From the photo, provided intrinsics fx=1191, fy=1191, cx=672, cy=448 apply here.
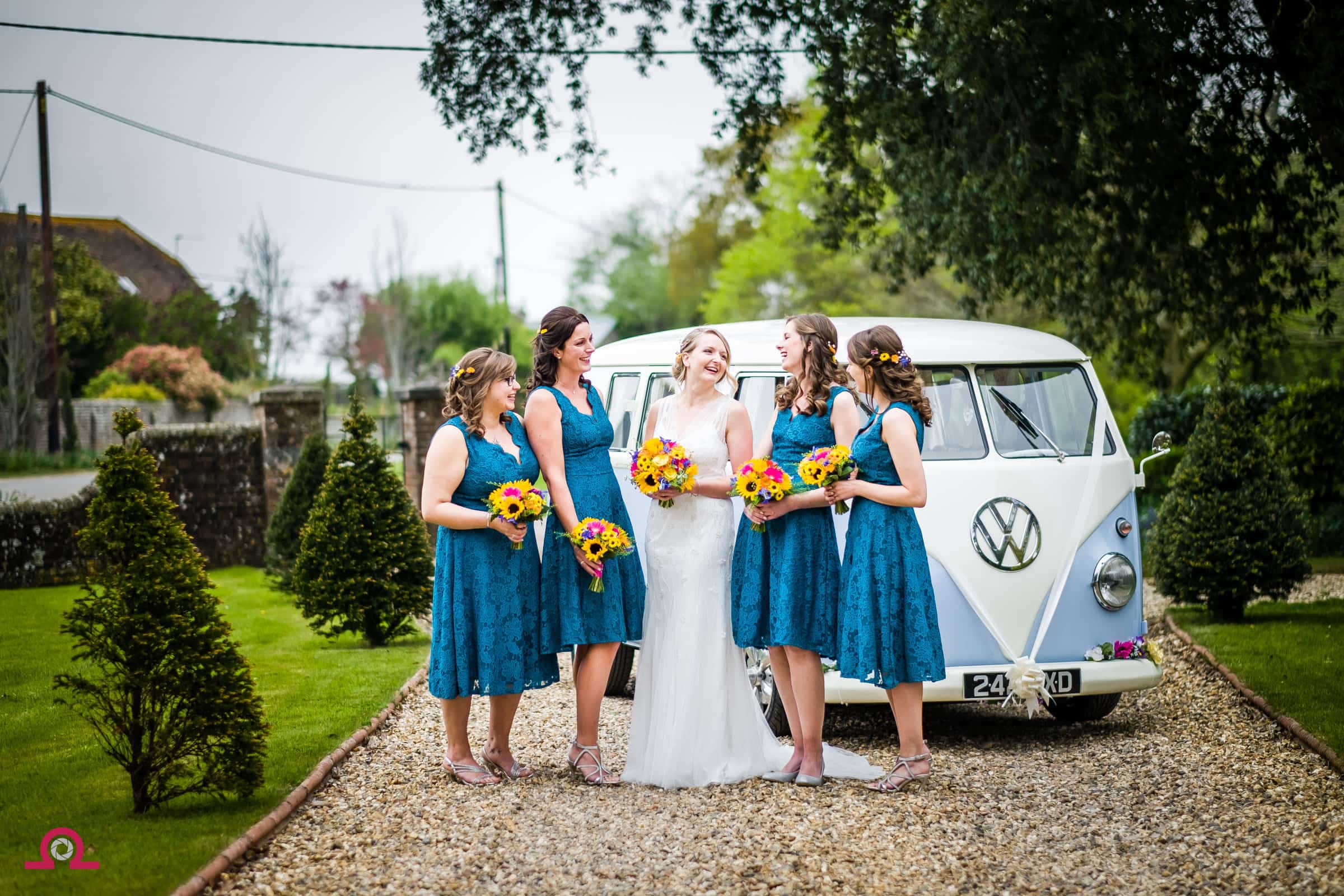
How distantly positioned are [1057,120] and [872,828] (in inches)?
302

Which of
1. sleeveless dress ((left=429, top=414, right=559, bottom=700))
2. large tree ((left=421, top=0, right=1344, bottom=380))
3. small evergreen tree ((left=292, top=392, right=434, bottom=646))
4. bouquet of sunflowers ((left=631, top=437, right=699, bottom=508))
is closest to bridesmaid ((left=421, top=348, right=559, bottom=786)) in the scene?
sleeveless dress ((left=429, top=414, right=559, bottom=700))

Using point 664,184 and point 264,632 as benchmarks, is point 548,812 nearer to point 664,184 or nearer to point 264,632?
point 264,632

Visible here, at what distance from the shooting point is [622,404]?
8188 millimetres

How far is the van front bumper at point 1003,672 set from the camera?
20.5ft

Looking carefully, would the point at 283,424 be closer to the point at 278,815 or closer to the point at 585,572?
the point at 585,572

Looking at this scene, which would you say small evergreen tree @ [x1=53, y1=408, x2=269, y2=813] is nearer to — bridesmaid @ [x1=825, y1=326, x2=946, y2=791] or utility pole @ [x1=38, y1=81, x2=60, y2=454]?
bridesmaid @ [x1=825, y1=326, x2=946, y2=791]

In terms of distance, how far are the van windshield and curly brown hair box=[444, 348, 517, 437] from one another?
2787 millimetres

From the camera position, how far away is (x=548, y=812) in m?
5.39

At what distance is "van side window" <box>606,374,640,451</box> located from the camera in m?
8.02

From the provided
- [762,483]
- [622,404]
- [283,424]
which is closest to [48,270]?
[283,424]

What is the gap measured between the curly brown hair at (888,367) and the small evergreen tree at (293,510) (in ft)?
27.5

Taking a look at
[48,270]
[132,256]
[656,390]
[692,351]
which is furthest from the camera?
[132,256]

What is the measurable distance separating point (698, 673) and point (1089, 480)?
2507 millimetres

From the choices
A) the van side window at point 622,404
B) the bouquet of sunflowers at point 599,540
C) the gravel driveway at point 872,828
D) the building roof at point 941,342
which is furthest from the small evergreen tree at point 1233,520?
the bouquet of sunflowers at point 599,540
